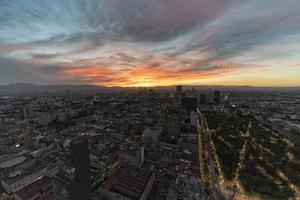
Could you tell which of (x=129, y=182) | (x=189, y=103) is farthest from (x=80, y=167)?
(x=189, y=103)

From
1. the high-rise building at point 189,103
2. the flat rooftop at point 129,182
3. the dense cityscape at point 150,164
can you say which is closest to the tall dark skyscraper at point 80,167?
the dense cityscape at point 150,164

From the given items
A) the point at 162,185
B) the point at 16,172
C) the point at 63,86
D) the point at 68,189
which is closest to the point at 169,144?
the point at 162,185

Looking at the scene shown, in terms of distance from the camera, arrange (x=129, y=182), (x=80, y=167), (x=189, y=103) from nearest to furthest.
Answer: (x=80, y=167), (x=129, y=182), (x=189, y=103)

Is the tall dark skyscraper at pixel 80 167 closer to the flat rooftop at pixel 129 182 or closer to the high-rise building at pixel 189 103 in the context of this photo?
the flat rooftop at pixel 129 182

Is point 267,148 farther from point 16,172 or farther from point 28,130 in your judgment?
point 28,130

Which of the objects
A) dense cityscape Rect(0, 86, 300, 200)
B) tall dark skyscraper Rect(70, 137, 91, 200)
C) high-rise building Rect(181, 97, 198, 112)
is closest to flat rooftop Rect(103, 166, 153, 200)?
dense cityscape Rect(0, 86, 300, 200)

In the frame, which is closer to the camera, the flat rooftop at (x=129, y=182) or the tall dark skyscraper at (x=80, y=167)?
the tall dark skyscraper at (x=80, y=167)

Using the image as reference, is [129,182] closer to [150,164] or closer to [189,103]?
[150,164]

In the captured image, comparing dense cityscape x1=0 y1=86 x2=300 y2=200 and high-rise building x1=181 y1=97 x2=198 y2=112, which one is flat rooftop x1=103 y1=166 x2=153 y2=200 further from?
high-rise building x1=181 y1=97 x2=198 y2=112

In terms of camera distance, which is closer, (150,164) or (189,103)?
(150,164)
